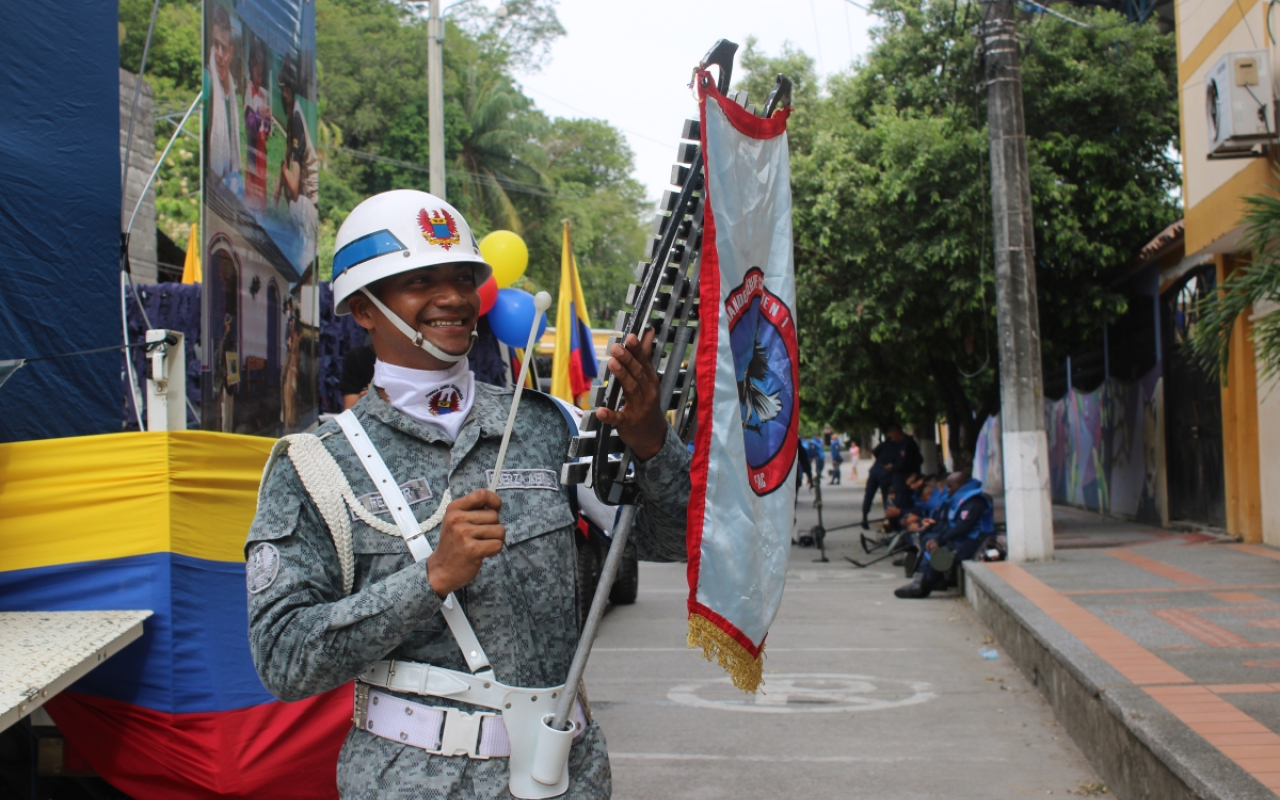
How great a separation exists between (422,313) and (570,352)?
851 centimetres

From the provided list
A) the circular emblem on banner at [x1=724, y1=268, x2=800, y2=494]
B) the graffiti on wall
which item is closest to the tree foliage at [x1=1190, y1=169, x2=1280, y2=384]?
the circular emblem on banner at [x1=724, y1=268, x2=800, y2=494]

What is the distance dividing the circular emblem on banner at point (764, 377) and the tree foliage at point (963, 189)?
13978 mm

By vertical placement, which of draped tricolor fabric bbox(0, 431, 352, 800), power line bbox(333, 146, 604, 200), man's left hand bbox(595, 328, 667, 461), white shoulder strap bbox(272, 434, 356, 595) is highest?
power line bbox(333, 146, 604, 200)

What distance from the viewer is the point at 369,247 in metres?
2.43

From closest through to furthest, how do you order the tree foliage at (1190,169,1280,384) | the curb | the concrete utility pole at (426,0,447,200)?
the curb
the tree foliage at (1190,169,1280,384)
the concrete utility pole at (426,0,447,200)

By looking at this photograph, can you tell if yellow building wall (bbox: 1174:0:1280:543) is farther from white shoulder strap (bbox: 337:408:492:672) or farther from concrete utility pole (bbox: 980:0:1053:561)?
white shoulder strap (bbox: 337:408:492:672)

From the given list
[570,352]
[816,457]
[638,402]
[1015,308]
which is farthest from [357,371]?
[816,457]

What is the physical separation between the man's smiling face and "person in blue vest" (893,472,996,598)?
10938mm

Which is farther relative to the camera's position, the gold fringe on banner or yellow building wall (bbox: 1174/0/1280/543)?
yellow building wall (bbox: 1174/0/1280/543)

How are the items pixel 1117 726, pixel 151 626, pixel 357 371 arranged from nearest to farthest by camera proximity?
pixel 151 626 → pixel 1117 726 → pixel 357 371

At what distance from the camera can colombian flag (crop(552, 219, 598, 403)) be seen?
10.7 metres

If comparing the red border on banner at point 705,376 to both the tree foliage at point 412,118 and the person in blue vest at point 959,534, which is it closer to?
the person in blue vest at point 959,534

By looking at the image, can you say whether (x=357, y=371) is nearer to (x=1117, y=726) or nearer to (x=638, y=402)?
(x=1117, y=726)

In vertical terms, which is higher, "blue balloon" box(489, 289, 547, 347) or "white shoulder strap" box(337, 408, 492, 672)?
"blue balloon" box(489, 289, 547, 347)
